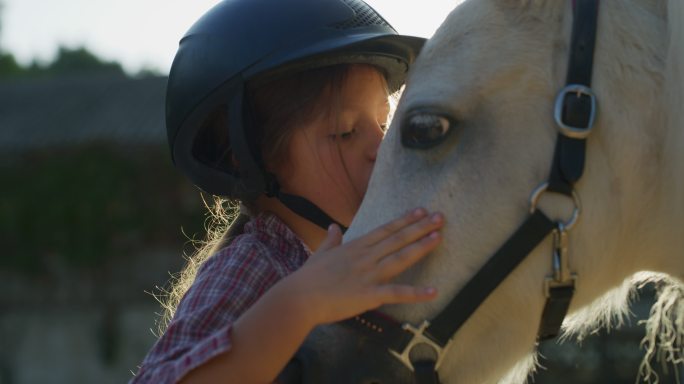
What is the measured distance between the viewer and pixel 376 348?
1.84 m

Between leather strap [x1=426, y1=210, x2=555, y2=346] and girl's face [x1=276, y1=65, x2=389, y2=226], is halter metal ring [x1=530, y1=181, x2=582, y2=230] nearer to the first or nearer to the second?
leather strap [x1=426, y1=210, x2=555, y2=346]

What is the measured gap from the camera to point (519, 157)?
1.81 meters

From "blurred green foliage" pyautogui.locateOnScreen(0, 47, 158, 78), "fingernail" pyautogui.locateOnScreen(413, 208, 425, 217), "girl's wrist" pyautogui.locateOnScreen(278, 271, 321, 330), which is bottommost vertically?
"blurred green foliage" pyautogui.locateOnScreen(0, 47, 158, 78)

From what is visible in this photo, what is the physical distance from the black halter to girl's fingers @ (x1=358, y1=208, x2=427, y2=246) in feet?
0.54

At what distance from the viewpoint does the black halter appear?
5.84ft

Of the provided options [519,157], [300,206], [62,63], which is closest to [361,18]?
[300,206]

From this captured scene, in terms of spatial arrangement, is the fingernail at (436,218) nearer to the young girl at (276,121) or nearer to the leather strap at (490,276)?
the leather strap at (490,276)

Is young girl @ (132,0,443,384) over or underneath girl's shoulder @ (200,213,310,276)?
over

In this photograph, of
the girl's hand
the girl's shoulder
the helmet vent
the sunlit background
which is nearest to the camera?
the girl's hand

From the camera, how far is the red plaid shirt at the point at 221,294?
5.91 ft

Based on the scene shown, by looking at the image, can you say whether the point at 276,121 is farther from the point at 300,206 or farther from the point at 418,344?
the point at 418,344

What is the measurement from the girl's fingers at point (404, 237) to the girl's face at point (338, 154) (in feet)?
1.88

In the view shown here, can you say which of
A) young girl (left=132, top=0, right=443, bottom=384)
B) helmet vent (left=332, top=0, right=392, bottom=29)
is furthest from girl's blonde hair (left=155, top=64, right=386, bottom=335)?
helmet vent (left=332, top=0, right=392, bottom=29)

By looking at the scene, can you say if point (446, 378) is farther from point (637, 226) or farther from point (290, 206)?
point (290, 206)
